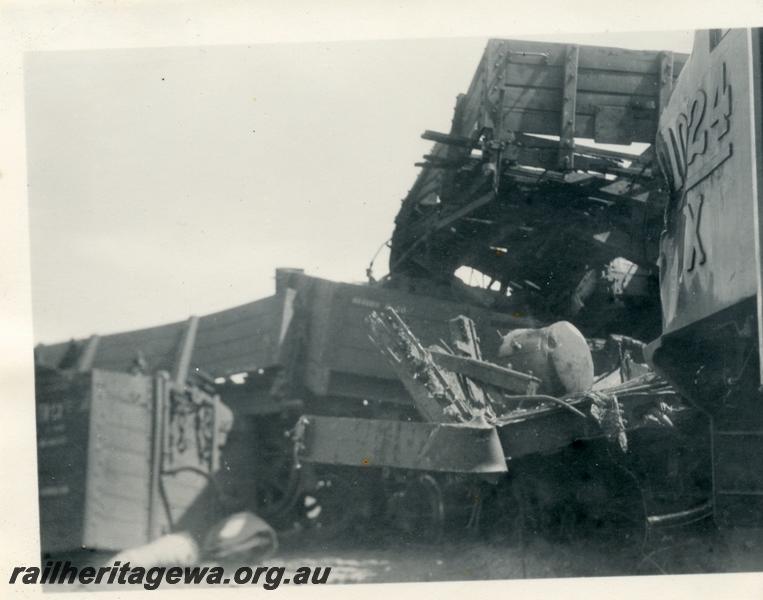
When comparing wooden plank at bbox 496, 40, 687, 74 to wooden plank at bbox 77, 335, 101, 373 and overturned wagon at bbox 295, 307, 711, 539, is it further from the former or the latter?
wooden plank at bbox 77, 335, 101, 373

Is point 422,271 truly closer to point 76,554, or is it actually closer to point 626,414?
point 626,414

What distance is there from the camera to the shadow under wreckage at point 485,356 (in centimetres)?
439

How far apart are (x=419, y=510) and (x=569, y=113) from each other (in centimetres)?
335

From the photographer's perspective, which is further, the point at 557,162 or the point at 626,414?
the point at 557,162

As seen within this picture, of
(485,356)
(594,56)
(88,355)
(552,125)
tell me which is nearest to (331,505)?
(485,356)

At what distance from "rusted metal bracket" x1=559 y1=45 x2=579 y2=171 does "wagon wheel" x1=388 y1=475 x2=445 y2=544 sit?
2.81 meters

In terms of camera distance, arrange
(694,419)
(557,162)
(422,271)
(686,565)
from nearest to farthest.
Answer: (686,565) < (694,419) < (557,162) < (422,271)

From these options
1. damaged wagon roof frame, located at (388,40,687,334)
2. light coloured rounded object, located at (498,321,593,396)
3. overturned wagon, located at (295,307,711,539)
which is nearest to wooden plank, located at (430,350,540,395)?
overturned wagon, located at (295,307,711,539)

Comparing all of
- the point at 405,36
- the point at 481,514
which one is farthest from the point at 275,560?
the point at 405,36

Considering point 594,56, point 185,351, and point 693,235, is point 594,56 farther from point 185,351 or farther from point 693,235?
point 185,351

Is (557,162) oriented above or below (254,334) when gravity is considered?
above

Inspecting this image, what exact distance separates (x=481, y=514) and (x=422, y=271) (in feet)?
10.6

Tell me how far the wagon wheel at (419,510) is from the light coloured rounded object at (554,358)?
99 cm

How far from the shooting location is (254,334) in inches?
253
